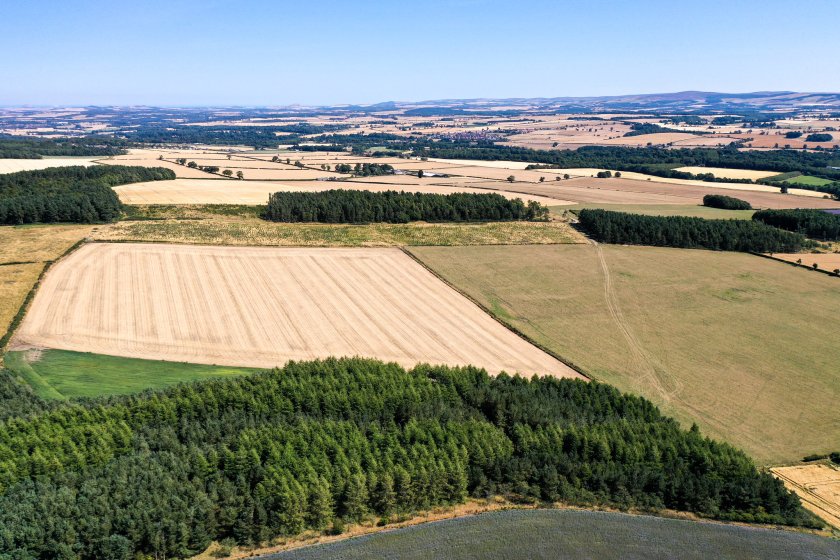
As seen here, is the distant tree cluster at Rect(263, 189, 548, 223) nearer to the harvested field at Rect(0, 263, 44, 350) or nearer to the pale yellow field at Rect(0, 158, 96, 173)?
the harvested field at Rect(0, 263, 44, 350)

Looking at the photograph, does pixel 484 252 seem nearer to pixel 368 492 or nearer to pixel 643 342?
pixel 643 342

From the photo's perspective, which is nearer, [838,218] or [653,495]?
[653,495]

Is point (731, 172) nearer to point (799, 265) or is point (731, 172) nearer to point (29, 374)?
point (799, 265)

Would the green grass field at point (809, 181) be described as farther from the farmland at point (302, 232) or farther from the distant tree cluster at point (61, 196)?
the distant tree cluster at point (61, 196)

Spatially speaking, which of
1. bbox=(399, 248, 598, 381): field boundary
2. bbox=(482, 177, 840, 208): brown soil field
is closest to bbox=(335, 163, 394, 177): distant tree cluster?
bbox=(482, 177, 840, 208): brown soil field

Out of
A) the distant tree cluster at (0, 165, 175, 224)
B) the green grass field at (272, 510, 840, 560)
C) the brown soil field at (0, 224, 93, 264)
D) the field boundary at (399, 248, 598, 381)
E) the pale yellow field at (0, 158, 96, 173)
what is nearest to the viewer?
the green grass field at (272, 510, 840, 560)

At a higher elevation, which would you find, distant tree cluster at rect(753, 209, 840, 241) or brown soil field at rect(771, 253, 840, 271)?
distant tree cluster at rect(753, 209, 840, 241)

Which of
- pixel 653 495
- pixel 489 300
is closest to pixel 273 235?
pixel 489 300
